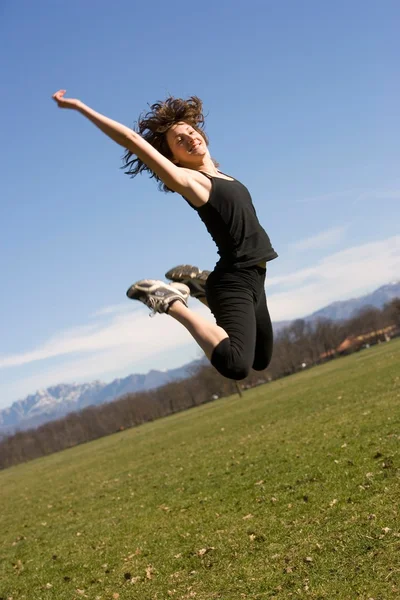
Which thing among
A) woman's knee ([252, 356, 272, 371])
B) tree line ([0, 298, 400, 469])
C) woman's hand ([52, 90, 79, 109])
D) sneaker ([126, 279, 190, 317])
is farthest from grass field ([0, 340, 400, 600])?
tree line ([0, 298, 400, 469])

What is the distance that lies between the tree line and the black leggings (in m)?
118

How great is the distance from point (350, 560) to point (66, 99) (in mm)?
4696

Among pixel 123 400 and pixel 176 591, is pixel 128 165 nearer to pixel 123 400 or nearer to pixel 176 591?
pixel 176 591

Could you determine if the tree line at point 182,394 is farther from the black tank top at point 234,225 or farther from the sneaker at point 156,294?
the black tank top at point 234,225

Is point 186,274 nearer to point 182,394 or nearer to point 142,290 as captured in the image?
point 142,290

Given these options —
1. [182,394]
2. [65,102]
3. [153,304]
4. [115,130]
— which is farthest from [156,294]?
[182,394]

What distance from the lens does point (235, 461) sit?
48.3ft

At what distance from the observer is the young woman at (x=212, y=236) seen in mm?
4945

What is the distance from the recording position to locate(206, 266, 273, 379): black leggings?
5.04 meters

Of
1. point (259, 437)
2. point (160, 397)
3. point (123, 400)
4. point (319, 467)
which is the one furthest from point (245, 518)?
point (123, 400)

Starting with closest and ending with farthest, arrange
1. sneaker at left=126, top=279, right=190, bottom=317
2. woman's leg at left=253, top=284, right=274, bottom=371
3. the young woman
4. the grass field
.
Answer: the young woman < sneaker at left=126, top=279, right=190, bottom=317 < woman's leg at left=253, top=284, right=274, bottom=371 < the grass field

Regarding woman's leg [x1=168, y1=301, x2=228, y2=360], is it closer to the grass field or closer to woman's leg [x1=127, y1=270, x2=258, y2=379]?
woman's leg [x1=127, y1=270, x2=258, y2=379]

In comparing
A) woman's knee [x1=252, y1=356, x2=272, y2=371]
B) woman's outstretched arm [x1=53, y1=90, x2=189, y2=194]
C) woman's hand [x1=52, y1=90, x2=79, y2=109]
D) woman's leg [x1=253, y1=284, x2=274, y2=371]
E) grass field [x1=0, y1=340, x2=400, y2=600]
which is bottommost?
grass field [x1=0, y1=340, x2=400, y2=600]

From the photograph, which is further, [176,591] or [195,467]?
[195,467]
